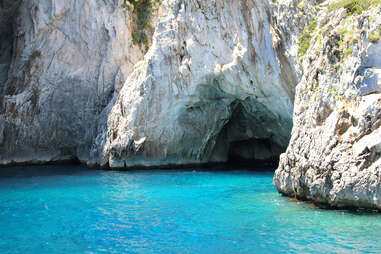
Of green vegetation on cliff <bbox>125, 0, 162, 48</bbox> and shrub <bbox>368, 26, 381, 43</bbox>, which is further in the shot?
green vegetation on cliff <bbox>125, 0, 162, 48</bbox>

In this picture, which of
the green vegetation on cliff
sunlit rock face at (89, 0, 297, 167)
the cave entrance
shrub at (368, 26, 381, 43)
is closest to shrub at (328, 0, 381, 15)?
shrub at (368, 26, 381, 43)

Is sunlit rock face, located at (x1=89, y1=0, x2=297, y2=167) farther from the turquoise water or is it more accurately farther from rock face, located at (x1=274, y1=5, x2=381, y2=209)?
rock face, located at (x1=274, y1=5, x2=381, y2=209)

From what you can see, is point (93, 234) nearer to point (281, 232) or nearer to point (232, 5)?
A: point (281, 232)

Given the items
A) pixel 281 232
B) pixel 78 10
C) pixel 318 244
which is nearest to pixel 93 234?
pixel 281 232

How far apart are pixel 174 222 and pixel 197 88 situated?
1420 cm

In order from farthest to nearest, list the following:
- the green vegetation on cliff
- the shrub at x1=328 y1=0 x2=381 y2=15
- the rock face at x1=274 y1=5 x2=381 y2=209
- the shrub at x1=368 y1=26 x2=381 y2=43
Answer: the green vegetation on cliff < the shrub at x1=328 y1=0 x2=381 y2=15 < the shrub at x1=368 y1=26 x2=381 y2=43 < the rock face at x1=274 y1=5 x2=381 y2=209

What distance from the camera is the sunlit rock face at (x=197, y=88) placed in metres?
21.2

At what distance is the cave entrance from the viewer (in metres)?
26.6

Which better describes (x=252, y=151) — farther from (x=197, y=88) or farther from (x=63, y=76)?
(x=63, y=76)

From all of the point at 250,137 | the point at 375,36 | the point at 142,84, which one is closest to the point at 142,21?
the point at 142,84

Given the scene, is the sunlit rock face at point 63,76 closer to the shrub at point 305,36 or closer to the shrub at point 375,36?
the shrub at point 305,36

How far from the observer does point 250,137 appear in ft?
101

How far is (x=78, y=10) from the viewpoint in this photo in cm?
3042

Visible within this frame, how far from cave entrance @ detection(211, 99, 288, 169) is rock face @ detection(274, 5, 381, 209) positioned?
1171cm
